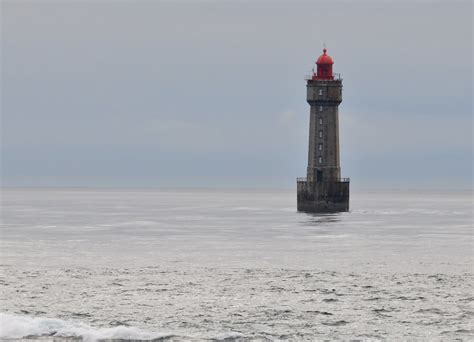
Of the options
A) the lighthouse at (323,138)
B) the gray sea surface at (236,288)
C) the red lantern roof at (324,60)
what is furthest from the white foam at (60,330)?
the red lantern roof at (324,60)

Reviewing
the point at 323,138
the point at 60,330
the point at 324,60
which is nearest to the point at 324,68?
the point at 324,60

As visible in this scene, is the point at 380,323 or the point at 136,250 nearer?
the point at 380,323

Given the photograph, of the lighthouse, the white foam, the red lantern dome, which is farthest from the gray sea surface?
the red lantern dome

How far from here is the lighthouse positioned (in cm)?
7781

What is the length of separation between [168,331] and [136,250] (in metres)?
23.6

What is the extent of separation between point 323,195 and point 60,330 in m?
60.9

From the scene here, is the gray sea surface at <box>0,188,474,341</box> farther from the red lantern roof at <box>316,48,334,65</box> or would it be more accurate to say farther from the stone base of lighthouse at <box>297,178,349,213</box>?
the red lantern roof at <box>316,48,334,65</box>

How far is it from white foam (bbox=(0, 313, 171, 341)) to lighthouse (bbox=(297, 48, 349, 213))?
58.9 metres

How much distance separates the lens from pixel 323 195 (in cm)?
7931

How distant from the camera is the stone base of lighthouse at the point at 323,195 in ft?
259

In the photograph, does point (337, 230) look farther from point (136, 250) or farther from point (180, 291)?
point (180, 291)

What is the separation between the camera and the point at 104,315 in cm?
2264

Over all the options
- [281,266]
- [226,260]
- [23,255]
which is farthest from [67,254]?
[281,266]

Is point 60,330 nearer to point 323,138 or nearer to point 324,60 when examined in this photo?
point 323,138
